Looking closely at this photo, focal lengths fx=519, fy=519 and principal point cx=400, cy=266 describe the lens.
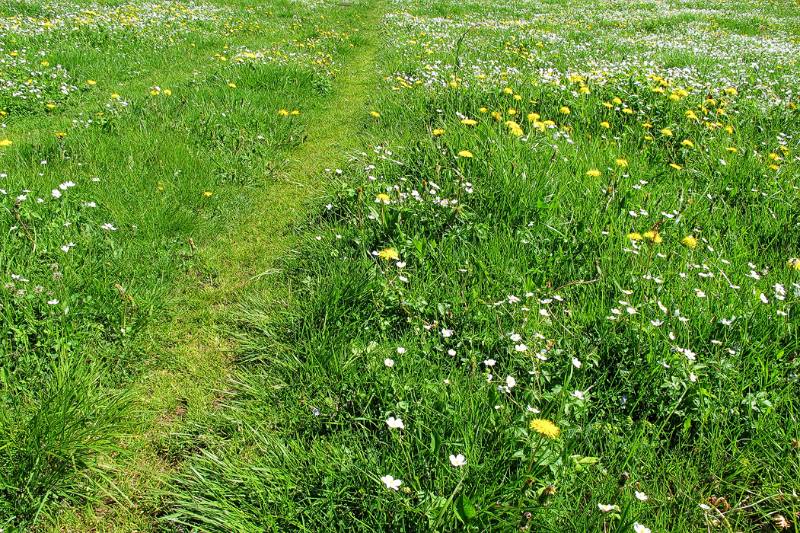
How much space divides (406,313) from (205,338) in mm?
1371

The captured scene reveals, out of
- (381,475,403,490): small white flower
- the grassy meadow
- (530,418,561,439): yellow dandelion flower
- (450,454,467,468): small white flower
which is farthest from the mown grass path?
(530,418,561,439): yellow dandelion flower

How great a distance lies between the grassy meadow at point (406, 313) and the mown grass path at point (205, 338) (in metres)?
0.02

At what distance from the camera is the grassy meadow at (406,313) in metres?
2.27

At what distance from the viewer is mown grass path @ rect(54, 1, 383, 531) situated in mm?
2422

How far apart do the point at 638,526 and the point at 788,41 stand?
661 inches

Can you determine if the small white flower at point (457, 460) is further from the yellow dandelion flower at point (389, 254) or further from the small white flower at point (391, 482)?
the yellow dandelion flower at point (389, 254)

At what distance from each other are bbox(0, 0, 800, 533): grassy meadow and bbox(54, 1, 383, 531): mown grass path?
0.02 m

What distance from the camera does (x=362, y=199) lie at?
169 inches

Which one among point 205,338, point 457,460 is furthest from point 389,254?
point 457,460

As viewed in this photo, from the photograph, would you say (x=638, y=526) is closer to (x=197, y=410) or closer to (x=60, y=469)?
(x=197, y=410)

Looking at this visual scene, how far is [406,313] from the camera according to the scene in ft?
10.7

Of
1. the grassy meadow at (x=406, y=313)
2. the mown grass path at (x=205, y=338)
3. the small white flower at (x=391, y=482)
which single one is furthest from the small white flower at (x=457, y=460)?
the mown grass path at (x=205, y=338)

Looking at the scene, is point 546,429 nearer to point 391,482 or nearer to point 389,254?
point 391,482

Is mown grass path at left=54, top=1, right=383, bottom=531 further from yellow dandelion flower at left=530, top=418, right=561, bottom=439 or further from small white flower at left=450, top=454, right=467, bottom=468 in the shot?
yellow dandelion flower at left=530, top=418, right=561, bottom=439
